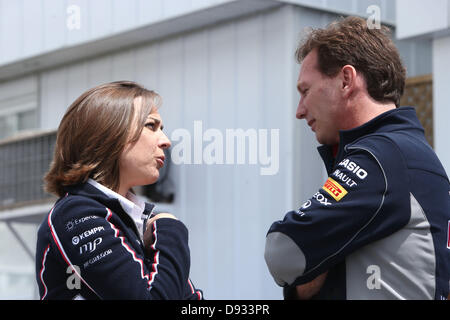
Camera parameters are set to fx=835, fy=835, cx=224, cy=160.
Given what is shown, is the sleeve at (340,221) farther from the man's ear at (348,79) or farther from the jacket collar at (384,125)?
the man's ear at (348,79)

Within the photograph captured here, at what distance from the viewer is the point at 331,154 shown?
245 cm

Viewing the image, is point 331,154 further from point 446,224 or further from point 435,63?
point 435,63

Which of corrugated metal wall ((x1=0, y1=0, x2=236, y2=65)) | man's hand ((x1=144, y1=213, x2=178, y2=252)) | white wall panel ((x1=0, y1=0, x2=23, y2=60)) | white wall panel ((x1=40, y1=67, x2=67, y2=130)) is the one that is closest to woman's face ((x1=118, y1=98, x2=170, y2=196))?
man's hand ((x1=144, y1=213, x2=178, y2=252))

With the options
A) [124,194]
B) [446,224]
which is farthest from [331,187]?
[124,194]

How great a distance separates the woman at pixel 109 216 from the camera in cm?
209

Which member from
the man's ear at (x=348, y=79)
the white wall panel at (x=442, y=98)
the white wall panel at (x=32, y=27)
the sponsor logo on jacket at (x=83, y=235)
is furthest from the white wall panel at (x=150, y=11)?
the sponsor logo on jacket at (x=83, y=235)

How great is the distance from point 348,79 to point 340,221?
1.56 feet

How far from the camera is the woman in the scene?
2090 millimetres

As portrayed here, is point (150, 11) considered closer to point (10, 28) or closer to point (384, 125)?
point (10, 28)

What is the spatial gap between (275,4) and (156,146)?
17.6 feet

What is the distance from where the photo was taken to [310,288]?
2.15 meters

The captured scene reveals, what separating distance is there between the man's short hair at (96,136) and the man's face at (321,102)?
47 centimetres

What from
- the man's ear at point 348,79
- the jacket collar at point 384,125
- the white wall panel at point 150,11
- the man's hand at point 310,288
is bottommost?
the man's hand at point 310,288

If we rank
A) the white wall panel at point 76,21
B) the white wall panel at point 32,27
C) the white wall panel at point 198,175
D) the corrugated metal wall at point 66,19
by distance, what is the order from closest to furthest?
the white wall panel at point 198,175, the corrugated metal wall at point 66,19, the white wall panel at point 76,21, the white wall panel at point 32,27
